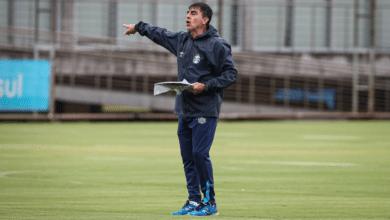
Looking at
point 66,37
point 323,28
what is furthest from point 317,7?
point 66,37

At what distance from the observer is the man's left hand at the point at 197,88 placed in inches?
178

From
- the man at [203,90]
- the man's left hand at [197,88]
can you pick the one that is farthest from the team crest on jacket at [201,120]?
the man's left hand at [197,88]

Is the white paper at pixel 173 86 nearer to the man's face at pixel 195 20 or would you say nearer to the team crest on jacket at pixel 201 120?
the team crest on jacket at pixel 201 120

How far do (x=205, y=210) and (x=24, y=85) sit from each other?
37.0 ft

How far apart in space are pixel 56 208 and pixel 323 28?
17152 millimetres

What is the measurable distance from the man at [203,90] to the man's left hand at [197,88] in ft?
0.08

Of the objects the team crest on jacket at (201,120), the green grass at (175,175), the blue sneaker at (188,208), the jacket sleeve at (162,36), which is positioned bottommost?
the green grass at (175,175)

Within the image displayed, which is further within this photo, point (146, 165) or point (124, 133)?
point (124, 133)

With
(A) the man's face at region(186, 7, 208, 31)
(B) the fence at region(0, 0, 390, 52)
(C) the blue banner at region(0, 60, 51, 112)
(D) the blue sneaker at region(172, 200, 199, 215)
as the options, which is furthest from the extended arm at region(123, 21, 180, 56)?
(B) the fence at region(0, 0, 390, 52)

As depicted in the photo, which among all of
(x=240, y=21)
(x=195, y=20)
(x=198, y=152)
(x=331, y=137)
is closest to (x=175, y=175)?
(x=198, y=152)

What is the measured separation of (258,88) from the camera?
1762 centimetres

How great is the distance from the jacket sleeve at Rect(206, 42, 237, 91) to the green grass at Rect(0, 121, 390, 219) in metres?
1.02

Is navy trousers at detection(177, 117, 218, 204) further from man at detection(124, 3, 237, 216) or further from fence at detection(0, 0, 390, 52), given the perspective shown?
fence at detection(0, 0, 390, 52)

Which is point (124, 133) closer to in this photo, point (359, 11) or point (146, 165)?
point (146, 165)
